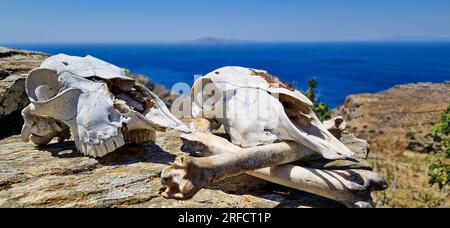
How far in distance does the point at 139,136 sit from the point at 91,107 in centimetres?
57

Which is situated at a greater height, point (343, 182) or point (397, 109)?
point (343, 182)

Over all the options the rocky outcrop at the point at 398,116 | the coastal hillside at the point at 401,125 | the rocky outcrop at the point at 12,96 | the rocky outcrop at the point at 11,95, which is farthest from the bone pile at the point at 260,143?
the rocky outcrop at the point at 398,116

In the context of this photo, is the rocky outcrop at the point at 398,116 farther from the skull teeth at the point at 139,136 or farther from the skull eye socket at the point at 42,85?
the skull eye socket at the point at 42,85

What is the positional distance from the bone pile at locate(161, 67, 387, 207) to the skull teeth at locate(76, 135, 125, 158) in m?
0.60

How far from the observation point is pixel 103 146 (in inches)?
157

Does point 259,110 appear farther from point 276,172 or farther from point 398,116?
point 398,116

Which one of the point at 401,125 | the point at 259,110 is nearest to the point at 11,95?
the point at 259,110

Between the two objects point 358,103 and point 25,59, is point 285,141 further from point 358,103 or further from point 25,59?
point 358,103

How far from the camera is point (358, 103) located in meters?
32.4
